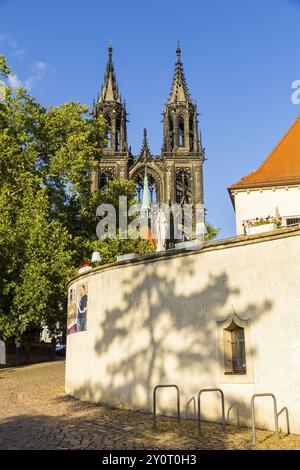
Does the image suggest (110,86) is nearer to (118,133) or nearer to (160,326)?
(118,133)

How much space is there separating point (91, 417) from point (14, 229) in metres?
16.8

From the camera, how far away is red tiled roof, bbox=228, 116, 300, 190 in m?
21.1

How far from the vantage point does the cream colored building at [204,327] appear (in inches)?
386

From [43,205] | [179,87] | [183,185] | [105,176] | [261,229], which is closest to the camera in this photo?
[261,229]

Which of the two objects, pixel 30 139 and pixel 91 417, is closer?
pixel 91 417

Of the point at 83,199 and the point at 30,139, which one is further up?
the point at 30,139

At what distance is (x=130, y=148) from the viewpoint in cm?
9088

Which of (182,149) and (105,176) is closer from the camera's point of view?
(105,176)

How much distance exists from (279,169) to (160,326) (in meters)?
12.5

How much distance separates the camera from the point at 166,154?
8906 centimetres

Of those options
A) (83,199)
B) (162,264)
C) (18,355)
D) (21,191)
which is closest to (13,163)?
(21,191)

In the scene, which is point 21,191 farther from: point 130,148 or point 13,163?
point 130,148

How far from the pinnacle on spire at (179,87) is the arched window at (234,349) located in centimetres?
8565

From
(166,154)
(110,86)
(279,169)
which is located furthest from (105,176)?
(279,169)
